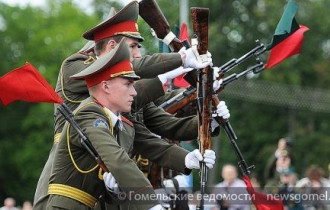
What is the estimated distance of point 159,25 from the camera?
878 cm

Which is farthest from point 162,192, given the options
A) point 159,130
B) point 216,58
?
point 216,58

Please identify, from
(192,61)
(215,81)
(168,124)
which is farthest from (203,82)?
(168,124)

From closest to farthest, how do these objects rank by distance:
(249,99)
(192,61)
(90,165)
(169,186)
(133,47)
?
(90,165) → (192,61) → (133,47) → (169,186) → (249,99)

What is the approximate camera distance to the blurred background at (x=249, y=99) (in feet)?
141

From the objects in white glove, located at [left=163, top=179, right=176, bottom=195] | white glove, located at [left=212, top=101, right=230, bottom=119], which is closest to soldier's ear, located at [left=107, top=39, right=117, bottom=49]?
white glove, located at [left=212, top=101, right=230, bottom=119]

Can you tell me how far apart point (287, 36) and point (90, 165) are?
9.45 ft

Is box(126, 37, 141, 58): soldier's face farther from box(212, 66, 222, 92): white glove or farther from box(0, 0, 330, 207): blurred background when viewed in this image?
box(0, 0, 330, 207): blurred background

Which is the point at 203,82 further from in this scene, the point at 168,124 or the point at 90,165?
the point at 90,165

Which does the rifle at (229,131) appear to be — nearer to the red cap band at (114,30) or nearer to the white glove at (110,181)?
the red cap band at (114,30)

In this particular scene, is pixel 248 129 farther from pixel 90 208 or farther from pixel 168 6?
pixel 90 208

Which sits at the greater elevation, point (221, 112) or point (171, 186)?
point (171, 186)

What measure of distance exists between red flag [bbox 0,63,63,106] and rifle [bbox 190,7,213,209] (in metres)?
1.38

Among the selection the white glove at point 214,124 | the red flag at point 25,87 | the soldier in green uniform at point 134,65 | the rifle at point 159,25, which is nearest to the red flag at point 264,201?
the white glove at point 214,124

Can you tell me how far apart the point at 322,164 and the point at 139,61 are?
109 ft
